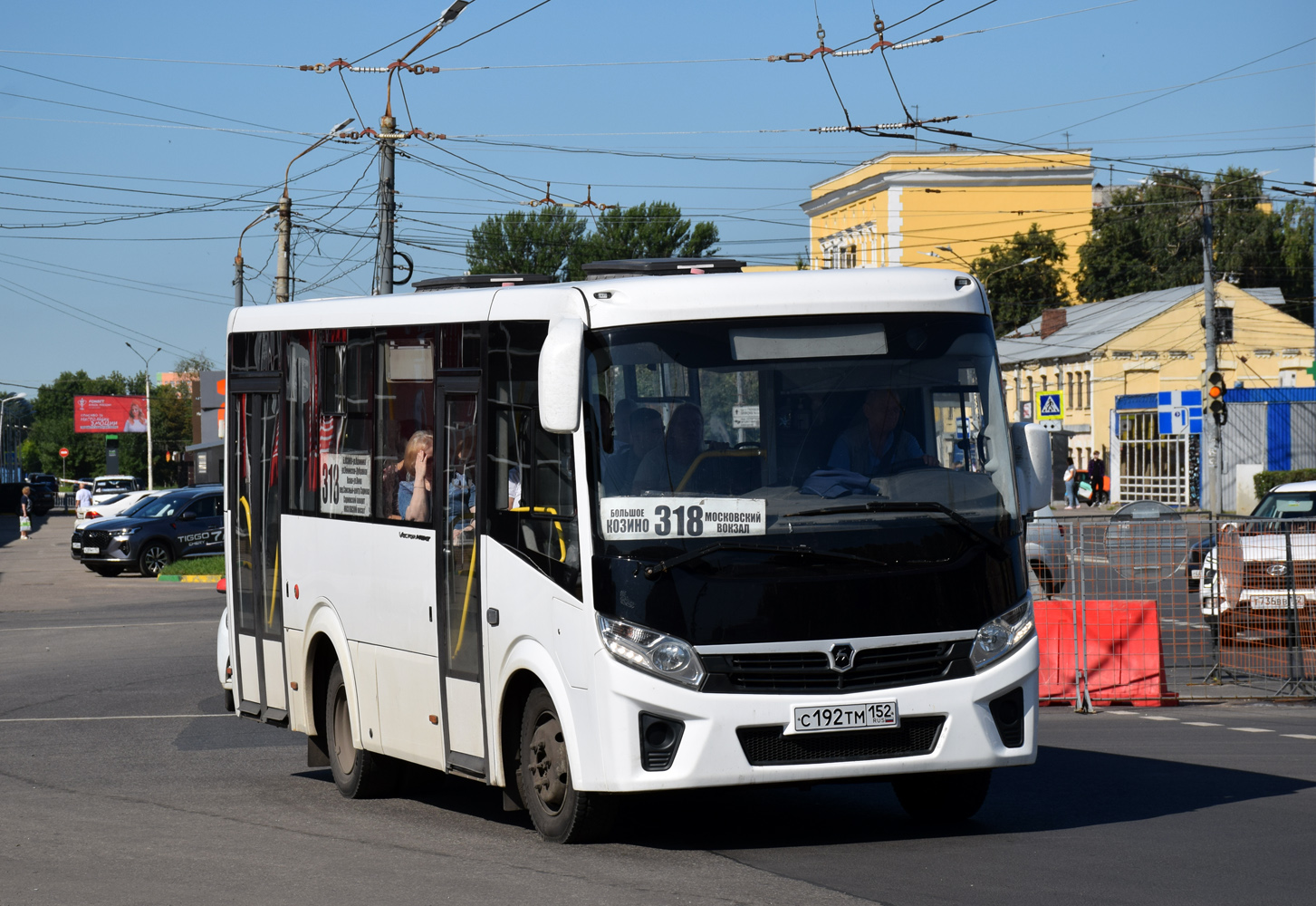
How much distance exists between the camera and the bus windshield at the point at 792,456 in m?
7.81

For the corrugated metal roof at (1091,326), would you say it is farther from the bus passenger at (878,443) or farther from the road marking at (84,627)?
the bus passenger at (878,443)

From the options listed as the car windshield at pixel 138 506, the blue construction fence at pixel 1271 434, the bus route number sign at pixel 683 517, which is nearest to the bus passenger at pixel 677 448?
the bus route number sign at pixel 683 517

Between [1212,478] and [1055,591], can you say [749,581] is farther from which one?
[1212,478]

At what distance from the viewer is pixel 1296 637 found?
14820 mm

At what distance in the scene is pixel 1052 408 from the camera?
129ft

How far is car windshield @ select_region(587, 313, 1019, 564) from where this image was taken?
7.86 meters

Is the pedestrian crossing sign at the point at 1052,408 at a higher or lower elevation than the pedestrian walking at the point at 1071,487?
higher

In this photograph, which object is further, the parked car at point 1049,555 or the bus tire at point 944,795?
the parked car at point 1049,555

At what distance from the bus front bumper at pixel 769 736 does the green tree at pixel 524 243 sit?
79973 mm

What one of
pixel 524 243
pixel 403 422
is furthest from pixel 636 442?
pixel 524 243

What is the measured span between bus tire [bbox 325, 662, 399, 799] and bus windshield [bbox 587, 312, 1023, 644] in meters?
3.11

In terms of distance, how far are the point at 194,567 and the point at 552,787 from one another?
28.2 metres

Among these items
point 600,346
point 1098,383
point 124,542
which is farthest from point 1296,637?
point 1098,383

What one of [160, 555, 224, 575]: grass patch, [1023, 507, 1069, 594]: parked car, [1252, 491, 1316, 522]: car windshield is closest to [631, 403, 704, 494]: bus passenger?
[1023, 507, 1069, 594]: parked car
